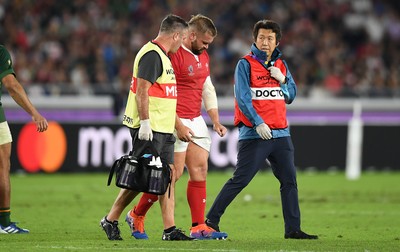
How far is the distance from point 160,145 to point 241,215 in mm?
4435

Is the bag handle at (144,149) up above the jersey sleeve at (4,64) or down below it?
below

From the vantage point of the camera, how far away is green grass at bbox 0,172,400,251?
1031cm

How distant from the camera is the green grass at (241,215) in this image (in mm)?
10312

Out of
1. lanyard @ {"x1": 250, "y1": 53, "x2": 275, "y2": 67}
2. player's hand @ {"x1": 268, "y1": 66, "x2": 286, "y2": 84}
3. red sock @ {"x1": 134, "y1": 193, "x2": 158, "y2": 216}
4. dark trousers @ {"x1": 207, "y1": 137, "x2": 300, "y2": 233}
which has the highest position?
lanyard @ {"x1": 250, "y1": 53, "x2": 275, "y2": 67}

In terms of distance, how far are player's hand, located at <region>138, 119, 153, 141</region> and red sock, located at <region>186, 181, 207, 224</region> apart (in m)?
1.35

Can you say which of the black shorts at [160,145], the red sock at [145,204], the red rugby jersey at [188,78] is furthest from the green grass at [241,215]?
the red rugby jersey at [188,78]

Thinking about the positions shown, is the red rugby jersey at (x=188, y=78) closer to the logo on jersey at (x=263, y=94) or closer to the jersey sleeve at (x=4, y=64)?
the logo on jersey at (x=263, y=94)

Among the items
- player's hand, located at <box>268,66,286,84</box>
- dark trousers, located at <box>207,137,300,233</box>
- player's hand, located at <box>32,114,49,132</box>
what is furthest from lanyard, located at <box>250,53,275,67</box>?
player's hand, located at <box>32,114,49,132</box>

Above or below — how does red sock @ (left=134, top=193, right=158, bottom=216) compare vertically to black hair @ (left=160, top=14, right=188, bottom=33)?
below

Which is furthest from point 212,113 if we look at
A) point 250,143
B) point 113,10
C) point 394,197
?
point 113,10

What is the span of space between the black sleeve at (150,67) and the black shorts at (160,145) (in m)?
0.62

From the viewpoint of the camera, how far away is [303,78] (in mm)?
28594

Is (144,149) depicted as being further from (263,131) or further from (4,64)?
(4,64)

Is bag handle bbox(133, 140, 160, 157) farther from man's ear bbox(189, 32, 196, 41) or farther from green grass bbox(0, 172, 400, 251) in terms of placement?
man's ear bbox(189, 32, 196, 41)
